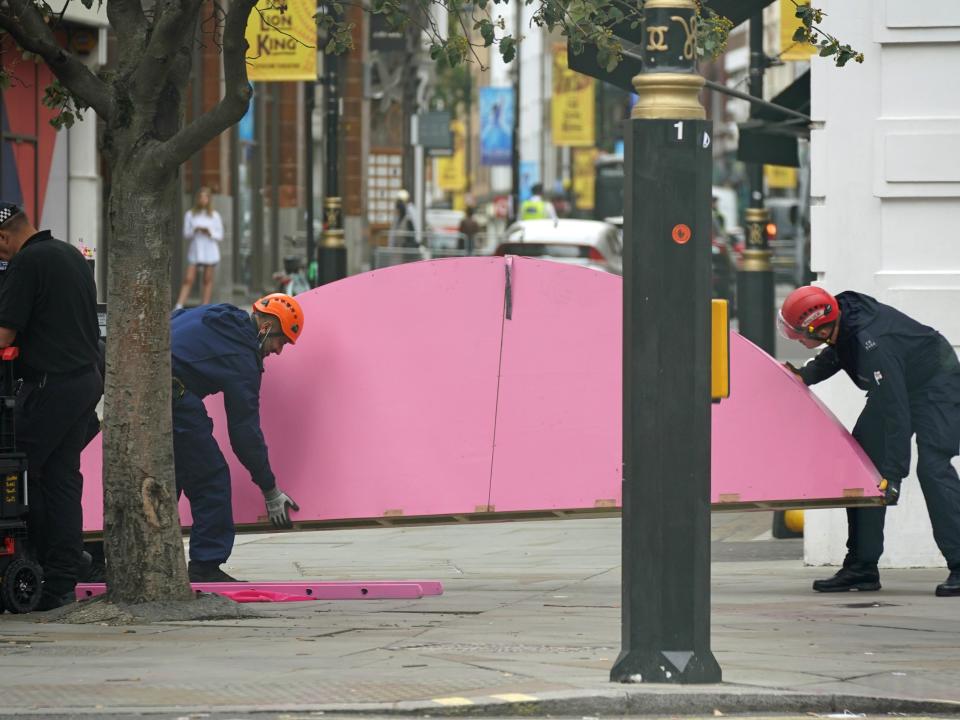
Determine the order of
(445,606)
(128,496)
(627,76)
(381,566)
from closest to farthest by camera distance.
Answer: (128,496) < (445,606) < (381,566) < (627,76)

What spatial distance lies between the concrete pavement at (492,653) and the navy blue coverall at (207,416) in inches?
24.4

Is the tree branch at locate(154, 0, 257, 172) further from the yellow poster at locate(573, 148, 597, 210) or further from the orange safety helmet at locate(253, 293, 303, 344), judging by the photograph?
the yellow poster at locate(573, 148, 597, 210)

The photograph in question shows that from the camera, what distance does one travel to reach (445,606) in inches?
368

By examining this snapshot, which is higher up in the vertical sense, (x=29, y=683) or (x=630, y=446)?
(x=630, y=446)

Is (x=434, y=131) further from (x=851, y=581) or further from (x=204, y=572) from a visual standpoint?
(x=204, y=572)

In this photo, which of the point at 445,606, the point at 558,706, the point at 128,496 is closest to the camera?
the point at 558,706

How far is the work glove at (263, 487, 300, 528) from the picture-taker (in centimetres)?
984

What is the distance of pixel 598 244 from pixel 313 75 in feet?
30.7

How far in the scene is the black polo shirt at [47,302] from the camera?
8984 mm

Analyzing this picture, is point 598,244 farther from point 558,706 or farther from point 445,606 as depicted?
point 558,706

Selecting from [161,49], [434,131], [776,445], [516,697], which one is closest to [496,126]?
[434,131]

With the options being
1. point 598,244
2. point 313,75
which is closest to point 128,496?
point 313,75

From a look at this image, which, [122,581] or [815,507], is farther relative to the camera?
[815,507]

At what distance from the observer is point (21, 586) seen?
8.98m
